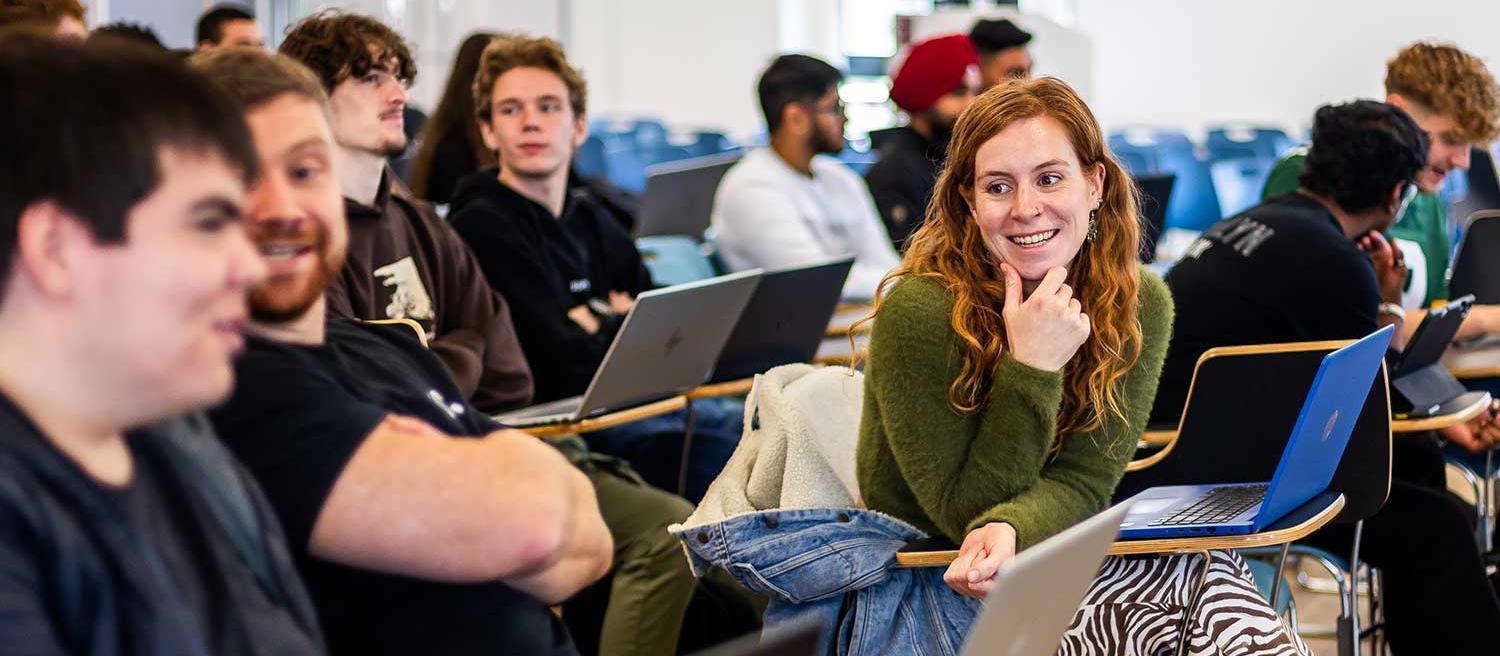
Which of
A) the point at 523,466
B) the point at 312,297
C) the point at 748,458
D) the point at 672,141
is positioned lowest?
the point at 672,141

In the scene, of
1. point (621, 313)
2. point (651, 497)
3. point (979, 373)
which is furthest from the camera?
point (621, 313)

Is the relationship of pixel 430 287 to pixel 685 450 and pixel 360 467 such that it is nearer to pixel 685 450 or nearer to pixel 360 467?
pixel 685 450

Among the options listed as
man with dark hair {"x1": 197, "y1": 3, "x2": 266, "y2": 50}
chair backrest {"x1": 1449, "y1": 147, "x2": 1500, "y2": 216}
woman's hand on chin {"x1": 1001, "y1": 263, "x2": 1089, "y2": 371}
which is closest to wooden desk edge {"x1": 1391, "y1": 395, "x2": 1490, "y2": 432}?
woman's hand on chin {"x1": 1001, "y1": 263, "x2": 1089, "y2": 371}

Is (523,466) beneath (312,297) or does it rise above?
beneath

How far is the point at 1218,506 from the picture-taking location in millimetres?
2221

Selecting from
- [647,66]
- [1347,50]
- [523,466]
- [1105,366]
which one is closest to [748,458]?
[1105,366]

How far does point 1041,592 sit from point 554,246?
2191 mm

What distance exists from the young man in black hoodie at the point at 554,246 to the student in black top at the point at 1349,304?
1.10 m

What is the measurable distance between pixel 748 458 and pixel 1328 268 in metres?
1.17

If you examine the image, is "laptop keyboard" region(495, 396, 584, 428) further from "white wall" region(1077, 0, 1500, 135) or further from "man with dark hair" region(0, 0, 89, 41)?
"white wall" region(1077, 0, 1500, 135)

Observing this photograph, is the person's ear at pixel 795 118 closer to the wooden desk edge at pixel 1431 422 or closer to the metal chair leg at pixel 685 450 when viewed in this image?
the metal chair leg at pixel 685 450

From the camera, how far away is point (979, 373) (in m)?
2.01

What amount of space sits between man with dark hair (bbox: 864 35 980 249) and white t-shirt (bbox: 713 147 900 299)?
0.29 ft

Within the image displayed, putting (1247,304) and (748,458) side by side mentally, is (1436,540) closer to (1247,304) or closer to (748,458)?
(1247,304)
